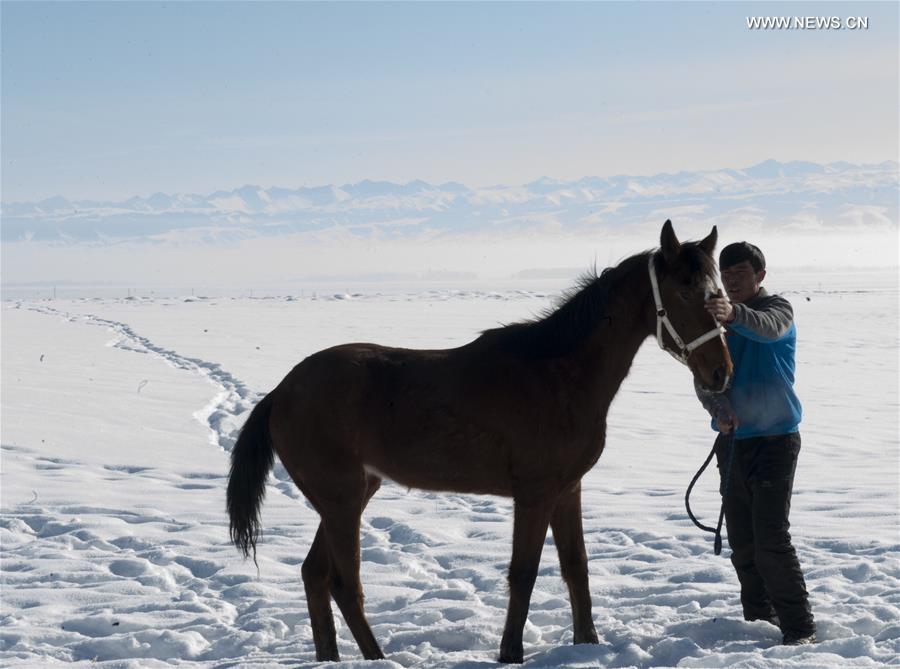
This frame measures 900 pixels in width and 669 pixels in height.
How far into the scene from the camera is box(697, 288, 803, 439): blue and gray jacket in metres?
5.06

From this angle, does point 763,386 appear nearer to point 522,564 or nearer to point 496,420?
point 496,420

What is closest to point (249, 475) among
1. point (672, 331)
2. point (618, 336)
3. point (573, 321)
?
point (573, 321)

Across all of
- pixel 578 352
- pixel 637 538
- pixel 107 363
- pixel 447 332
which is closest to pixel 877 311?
pixel 447 332

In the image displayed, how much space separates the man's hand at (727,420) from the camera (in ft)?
16.6

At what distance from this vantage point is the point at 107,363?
1889cm

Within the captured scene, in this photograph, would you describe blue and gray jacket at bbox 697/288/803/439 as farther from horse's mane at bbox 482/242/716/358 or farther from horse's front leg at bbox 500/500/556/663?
horse's front leg at bbox 500/500/556/663

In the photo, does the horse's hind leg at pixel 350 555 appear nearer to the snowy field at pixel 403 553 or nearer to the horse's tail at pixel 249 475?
the snowy field at pixel 403 553

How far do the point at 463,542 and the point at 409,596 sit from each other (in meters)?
1.26

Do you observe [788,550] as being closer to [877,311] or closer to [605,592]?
[605,592]

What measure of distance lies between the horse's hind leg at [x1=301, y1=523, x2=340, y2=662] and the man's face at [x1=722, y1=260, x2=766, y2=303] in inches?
101

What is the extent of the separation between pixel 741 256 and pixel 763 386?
717 millimetres

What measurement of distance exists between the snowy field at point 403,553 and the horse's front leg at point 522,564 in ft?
0.51

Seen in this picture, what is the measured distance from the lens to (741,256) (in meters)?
5.23

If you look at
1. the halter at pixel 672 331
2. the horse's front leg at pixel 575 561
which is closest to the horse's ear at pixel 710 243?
the halter at pixel 672 331
